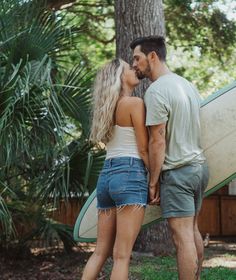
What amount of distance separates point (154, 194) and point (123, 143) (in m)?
0.39

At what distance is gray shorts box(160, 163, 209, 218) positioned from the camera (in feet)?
11.6

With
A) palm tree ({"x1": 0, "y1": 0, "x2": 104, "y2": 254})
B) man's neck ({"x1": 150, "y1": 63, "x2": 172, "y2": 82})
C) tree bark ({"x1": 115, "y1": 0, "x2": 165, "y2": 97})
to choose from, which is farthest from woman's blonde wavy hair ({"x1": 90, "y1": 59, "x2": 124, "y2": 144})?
tree bark ({"x1": 115, "y1": 0, "x2": 165, "y2": 97})

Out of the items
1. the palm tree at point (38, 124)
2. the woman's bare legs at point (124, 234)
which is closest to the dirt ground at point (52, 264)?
the palm tree at point (38, 124)

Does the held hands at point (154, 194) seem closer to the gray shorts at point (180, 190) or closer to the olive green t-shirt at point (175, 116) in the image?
the gray shorts at point (180, 190)

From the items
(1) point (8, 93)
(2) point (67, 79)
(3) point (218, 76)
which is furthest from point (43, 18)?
(3) point (218, 76)

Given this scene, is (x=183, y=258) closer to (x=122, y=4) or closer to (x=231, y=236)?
(x=122, y=4)

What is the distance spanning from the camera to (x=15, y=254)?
272 inches

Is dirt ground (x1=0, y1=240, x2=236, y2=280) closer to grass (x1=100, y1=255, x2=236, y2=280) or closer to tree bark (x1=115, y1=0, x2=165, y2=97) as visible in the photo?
grass (x1=100, y1=255, x2=236, y2=280)

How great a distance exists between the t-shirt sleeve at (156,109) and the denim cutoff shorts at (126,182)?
270mm

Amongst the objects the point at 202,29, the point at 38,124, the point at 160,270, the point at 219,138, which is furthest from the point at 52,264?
the point at 202,29

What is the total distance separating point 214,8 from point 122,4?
5.58 m

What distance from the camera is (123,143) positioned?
3564 mm

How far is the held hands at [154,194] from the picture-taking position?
3.58m

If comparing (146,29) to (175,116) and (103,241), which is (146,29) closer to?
(175,116)
